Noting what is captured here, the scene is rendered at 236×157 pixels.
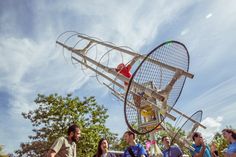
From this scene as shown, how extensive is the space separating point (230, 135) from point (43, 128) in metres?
25.1

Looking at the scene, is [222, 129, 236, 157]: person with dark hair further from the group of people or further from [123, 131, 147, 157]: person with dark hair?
[123, 131, 147, 157]: person with dark hair

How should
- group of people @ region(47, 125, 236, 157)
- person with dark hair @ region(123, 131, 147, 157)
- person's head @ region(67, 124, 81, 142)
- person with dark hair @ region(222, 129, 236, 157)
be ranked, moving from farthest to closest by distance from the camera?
person with dark hair @ region(123, 131, 147, 157)
person with dark hair @ region(222, 129, 236, 157)
person's head @ region(67, 124, 81, 142)
group of people @ region(47, 125, 236, 157)

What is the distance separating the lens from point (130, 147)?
19.8 feet

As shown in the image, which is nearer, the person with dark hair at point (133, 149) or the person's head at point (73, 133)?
the person's head at point (73, 133)

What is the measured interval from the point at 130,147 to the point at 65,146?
6.18 ft

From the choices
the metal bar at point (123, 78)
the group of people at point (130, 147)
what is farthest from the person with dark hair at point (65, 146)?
the metal bar at point (123, 78)

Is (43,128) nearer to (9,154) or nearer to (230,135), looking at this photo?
(9,154)

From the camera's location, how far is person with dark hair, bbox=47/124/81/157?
14.8 ft

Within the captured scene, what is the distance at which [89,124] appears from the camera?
98.4 feet

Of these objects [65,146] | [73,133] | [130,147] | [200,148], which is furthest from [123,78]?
[65,146]

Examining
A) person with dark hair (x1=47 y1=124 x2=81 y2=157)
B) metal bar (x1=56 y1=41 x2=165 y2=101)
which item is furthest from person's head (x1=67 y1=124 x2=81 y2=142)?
metal bar (x1=56 y1=41 x2=165 y2=101)

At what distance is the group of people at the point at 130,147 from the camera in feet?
15.3

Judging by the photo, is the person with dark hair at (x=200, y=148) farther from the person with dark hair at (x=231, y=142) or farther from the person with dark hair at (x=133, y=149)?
the person with dark hair at (x=133, y=149)

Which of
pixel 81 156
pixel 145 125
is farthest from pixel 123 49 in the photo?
pixel 81 156
